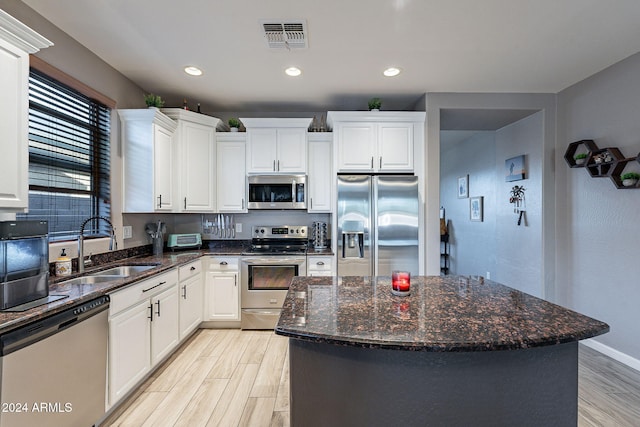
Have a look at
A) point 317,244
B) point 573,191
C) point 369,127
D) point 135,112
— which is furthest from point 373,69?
point 573,191

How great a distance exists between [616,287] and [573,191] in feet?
3.46

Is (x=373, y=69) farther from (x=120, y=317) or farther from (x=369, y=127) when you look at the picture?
(x=120, y=317)

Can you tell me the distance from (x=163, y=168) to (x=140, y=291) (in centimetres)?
142

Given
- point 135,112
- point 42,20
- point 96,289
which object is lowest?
point 96,289

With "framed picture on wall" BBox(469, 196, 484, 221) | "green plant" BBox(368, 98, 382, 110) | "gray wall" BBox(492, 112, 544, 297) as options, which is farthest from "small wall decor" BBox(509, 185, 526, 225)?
"green plant" BBox(368, 98, 382, 110)

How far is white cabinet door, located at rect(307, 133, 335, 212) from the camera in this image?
372 centimetres

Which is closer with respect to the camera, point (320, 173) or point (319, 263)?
point (319, 263)

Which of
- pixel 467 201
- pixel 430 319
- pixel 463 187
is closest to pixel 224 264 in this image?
pixel 430 319

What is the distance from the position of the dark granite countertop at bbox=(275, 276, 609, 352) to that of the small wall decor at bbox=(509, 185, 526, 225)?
2.53 metres

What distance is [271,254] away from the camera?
3.42m

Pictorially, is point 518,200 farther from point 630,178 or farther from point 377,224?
point 377,224

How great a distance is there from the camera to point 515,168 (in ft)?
12.7

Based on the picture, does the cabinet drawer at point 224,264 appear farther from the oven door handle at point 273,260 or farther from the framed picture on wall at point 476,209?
the framed picture on wall at point 476,209

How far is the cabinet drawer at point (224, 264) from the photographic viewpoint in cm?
343
